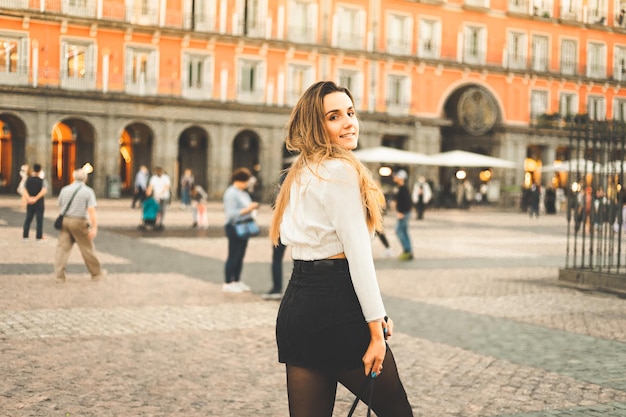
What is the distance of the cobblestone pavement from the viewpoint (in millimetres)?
5996

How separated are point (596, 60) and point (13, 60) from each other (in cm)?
3474

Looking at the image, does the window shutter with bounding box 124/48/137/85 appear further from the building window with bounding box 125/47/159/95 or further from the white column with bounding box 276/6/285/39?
the white column with bounding box 276/6/285/39

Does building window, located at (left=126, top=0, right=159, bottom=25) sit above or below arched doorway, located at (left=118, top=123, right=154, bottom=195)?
above

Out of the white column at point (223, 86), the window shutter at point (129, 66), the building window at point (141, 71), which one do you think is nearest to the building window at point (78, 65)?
the window shutter at point (129, 66)

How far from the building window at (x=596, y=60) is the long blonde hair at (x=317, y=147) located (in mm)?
54098

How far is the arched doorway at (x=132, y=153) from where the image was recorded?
1689 inches

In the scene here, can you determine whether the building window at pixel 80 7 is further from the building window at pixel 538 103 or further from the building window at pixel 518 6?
the building window at pixel 538 103

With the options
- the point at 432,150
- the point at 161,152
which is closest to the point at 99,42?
the point at 161,152

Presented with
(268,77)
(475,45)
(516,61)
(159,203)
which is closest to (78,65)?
(268,77)

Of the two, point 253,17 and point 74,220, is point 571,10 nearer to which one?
point 253,17

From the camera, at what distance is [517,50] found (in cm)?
5141

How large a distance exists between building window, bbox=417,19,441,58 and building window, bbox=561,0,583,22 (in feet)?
30.4

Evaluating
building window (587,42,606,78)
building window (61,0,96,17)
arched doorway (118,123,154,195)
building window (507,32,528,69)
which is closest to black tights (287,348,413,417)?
building window (61,0,96,17)

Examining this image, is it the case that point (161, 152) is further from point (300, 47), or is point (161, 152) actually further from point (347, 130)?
point (347, 130)
